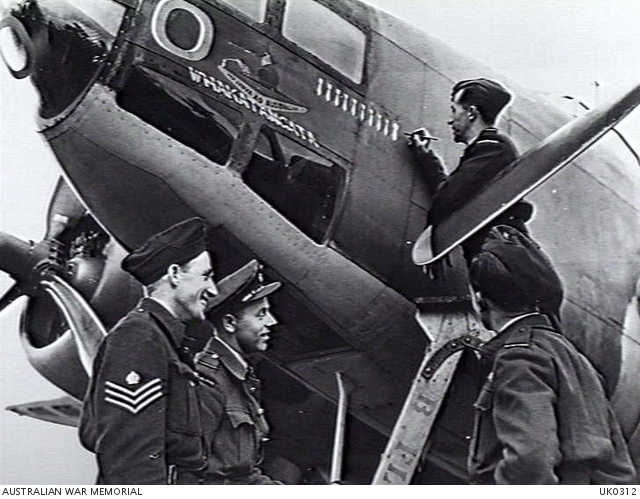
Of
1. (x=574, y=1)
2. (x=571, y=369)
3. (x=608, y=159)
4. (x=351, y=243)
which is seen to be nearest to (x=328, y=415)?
(x=351, y=243)

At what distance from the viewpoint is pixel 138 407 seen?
3.70 metres

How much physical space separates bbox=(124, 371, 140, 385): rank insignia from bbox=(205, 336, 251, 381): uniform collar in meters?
0.28

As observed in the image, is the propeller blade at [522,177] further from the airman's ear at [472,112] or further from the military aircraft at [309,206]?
the airman's ear at [472,112]

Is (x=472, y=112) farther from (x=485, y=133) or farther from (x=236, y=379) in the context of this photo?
(x=236, y=379)

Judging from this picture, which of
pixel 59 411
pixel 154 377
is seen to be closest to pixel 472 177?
pixel 154 377

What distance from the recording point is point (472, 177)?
390 cm

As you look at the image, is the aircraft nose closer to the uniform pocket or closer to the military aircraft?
the military aircraft

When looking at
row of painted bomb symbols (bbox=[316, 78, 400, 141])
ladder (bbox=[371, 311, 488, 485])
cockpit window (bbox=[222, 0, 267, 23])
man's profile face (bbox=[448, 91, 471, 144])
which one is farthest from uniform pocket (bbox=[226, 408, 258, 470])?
cockpit window (bbox=[222, 0, 267, 23])

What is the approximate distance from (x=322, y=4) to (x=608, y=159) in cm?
112

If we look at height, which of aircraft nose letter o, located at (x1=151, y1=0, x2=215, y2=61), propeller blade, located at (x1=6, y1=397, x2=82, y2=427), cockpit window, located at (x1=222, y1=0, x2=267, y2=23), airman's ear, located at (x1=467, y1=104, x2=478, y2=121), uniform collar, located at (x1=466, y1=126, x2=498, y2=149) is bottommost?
propeller blade, located at (x1=6, y1=397, x2=82, y2=427)

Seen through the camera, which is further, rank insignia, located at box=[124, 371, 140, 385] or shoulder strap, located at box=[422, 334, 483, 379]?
shoulder strap, located at box=[422, 334, 483, 379]

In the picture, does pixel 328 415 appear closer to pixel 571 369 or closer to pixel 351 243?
pixel 351 243

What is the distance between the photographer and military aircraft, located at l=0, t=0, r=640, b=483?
381 centimetres

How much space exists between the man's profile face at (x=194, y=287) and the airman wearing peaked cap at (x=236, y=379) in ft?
0.14
